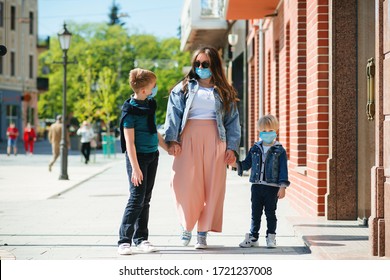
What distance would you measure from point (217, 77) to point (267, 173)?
34.7 inches

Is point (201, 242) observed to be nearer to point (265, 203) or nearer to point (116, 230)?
point (265, 203)

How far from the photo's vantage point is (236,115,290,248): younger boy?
7105mm

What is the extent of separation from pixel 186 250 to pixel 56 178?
11.1 metres

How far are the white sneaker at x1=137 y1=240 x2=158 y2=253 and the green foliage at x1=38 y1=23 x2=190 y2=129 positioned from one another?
70.7 feet

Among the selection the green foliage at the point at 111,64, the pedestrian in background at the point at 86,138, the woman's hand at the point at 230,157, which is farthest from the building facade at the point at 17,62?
Answer: the woman's hand at the point at 230,157

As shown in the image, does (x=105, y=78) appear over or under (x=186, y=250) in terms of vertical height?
over

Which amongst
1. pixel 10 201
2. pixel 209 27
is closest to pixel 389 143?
pixel 10 201

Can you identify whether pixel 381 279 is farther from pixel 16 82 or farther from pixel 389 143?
pixel 16 82

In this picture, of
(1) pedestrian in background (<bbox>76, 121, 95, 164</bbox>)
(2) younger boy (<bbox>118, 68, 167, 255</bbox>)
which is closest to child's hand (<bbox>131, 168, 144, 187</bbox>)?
(2) younger boy (<bbox>118, 68, 167, 255</bbox>)

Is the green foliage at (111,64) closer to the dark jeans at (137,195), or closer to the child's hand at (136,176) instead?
the dark jeans at (137,195)

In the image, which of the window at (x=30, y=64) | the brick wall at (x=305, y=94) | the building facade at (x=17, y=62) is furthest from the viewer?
the window at (x=30, y=64)

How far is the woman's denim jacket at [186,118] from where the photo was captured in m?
6.98

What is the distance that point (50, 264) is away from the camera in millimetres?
5488

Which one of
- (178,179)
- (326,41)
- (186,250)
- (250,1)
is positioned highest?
(250,1)
